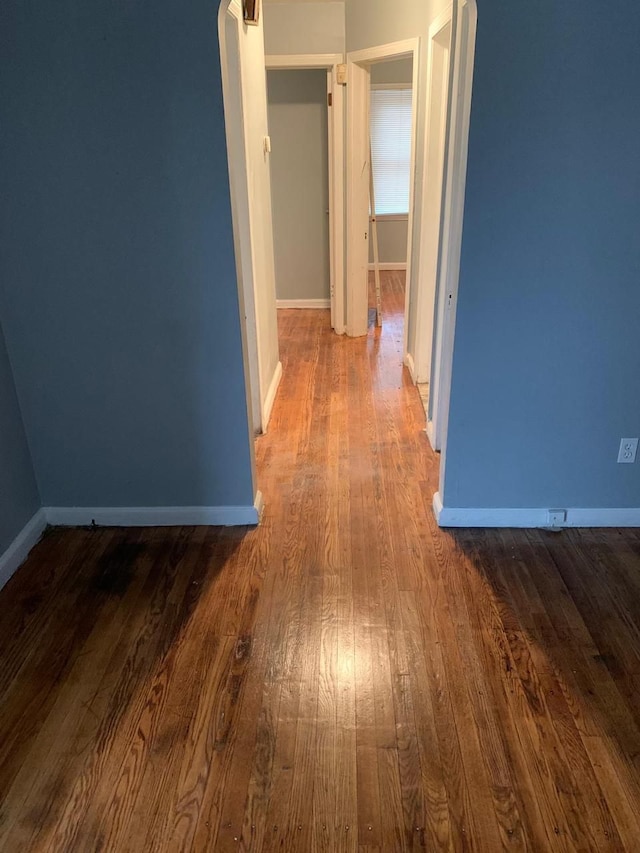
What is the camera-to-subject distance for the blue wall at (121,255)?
6.26ft

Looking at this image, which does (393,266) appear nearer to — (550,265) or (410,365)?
(410,365)

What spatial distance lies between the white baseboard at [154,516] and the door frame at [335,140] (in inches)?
120

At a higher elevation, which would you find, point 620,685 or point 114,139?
point 114,139

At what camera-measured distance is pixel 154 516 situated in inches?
102

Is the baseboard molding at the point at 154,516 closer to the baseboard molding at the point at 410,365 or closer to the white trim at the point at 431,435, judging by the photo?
the white trim at the point at 431,435

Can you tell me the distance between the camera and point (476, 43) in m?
1.86

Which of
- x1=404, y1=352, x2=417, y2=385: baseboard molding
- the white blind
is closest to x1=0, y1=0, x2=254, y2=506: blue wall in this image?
x1=404, y1=352, x2=417, y2=385: baseboard molding

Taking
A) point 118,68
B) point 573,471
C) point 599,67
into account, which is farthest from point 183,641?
point 599,67

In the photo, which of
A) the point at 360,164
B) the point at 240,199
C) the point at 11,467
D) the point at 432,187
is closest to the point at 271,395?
the point at 240,199

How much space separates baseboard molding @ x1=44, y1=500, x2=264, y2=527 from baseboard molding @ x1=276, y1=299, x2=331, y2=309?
4.07m

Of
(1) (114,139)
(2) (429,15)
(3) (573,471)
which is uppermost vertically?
(2) (429,15)

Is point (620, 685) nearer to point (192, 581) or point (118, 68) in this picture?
point (192, 581)

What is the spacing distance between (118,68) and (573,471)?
225cm

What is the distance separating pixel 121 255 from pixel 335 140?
3.12 m
